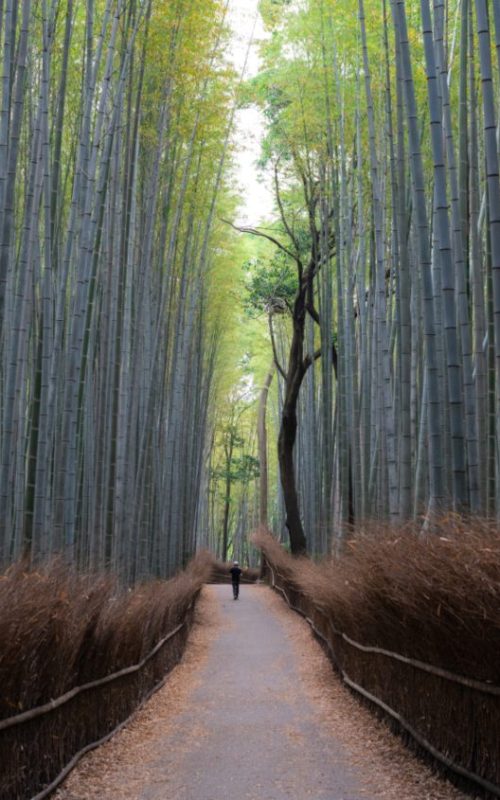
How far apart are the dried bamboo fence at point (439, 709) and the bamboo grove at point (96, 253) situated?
6.25 feet

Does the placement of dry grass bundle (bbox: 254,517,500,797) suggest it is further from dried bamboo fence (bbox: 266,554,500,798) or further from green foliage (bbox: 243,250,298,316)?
green foliage (bbox: 243,250,298,316)

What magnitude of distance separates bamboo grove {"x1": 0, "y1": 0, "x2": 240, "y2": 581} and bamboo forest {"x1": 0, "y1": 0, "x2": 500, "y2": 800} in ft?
0.10

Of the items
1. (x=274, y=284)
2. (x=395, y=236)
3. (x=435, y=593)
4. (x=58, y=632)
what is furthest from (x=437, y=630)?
(x=274, y=284)

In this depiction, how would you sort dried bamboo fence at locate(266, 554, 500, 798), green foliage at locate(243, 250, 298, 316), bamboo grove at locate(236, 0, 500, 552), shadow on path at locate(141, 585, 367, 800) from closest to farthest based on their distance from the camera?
dried bamboo fence at locate(266, 554, 500, 798)
shadow on path at locate(141, 585, 367, 800)
bamboo grove at locate(236, 0, 500, 552)
green foliage at locate(243, 250, 298, 316)

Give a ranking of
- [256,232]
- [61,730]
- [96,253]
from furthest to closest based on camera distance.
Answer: [256,232] → [96,253] → [61,730]

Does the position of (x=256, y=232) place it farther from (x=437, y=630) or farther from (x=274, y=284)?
(x=437, y=630)

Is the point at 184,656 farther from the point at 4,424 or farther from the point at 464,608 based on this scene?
the point at 464,608

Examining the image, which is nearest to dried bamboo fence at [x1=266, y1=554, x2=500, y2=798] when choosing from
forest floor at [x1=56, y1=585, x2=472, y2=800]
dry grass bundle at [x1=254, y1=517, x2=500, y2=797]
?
dry grass bundle at [x1=254, y1=517, x2=500, y2=797]

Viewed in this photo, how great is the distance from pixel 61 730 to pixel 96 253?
3243 millimetres

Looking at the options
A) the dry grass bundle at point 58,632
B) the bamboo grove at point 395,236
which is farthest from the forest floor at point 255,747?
the bamboo grove at point 395,236

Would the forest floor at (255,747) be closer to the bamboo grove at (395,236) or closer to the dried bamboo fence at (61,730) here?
the dried bamboo fence at (61,730)

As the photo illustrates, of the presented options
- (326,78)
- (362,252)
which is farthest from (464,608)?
(326,78)

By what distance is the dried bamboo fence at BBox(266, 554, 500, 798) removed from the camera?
9.70ft

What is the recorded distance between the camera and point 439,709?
11.6 ft
